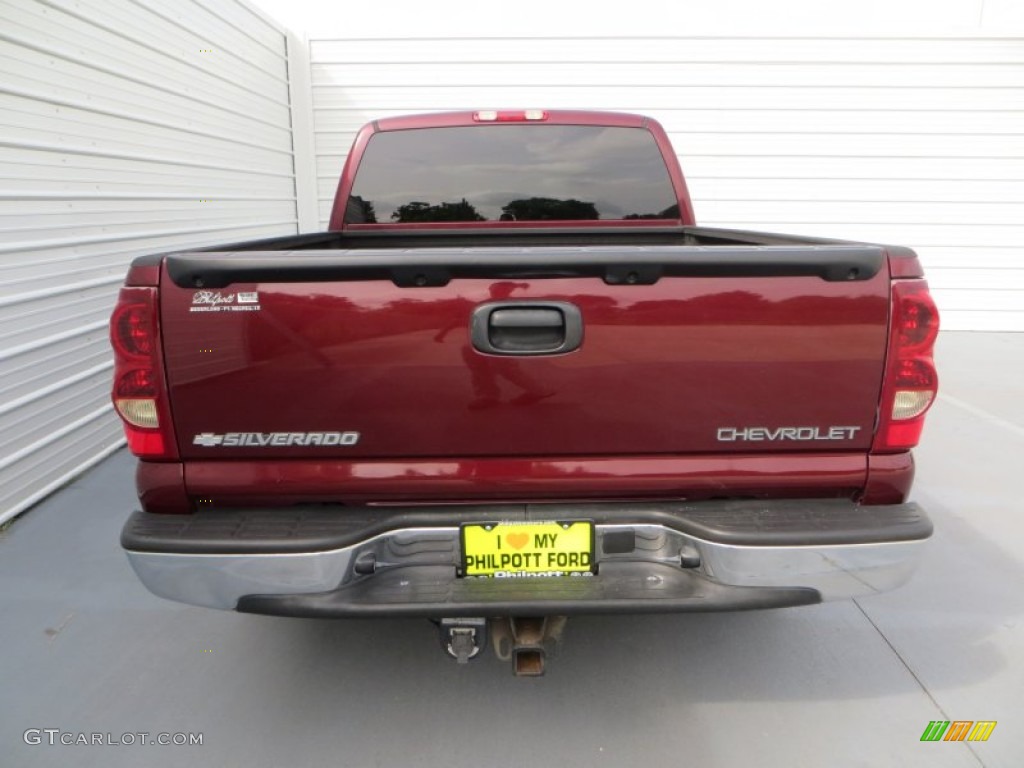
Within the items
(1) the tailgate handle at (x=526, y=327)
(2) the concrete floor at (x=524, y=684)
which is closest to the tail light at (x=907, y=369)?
(1) the tailgate handle at (x=526, y=327)

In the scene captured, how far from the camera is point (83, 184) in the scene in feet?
13.7

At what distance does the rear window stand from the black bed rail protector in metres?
1.73

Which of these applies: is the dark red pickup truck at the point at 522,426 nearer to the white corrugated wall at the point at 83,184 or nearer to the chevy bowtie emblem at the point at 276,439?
the chevy bowtie emblem at the point at 276,439

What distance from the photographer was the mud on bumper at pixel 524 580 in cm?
178

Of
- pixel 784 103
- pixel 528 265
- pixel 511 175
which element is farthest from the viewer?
pixel 784 103

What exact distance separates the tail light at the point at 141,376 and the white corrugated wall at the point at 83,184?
2343mm

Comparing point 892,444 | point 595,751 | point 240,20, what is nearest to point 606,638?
point 595,751

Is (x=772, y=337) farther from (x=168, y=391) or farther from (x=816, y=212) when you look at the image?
(x=816, y=212)

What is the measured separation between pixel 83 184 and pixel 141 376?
10.3ft

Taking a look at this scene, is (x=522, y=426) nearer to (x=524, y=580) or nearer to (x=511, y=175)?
(x=524, y=580)

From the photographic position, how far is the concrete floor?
6.81ft

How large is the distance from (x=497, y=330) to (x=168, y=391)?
0.90 metres

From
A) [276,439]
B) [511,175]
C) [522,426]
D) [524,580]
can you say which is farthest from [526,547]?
[511,175]

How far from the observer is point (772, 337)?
178 centimetres
